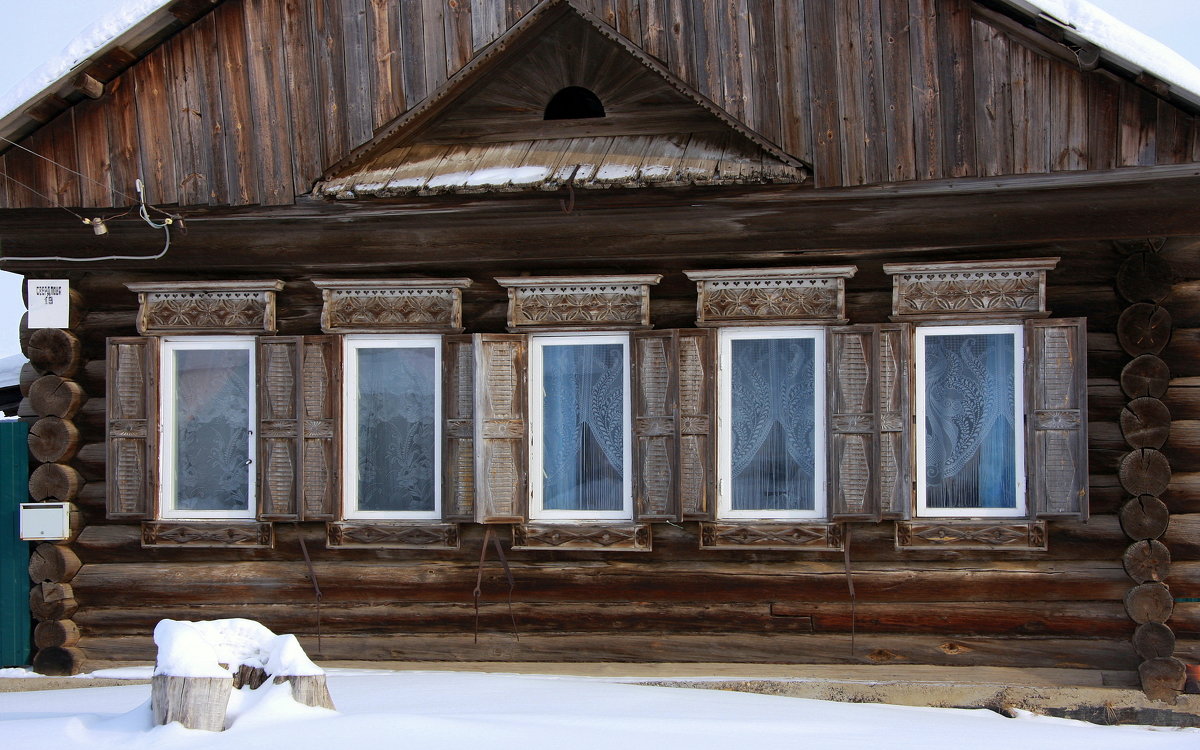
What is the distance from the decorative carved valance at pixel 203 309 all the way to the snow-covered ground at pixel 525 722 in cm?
238

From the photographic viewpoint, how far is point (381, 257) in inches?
276

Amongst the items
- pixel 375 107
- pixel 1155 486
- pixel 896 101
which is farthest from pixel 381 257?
pixel 1155 486

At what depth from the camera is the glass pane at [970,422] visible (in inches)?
259

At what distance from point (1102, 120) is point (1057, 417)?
5.79 ft

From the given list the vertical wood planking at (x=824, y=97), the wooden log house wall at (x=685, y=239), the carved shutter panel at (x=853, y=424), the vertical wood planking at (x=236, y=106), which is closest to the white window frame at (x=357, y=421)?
the wooden log house wall at (x=685, y=239)

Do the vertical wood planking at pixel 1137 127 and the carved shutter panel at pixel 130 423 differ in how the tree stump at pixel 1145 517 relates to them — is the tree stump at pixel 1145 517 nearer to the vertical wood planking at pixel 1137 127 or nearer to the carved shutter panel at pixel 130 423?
the vertical wood planking at pixel 1137 127

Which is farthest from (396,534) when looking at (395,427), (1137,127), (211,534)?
(1137,127)

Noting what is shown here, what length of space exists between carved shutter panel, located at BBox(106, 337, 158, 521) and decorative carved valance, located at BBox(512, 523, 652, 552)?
2.60 m

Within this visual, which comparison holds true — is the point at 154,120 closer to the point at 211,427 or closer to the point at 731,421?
the point at 211,427

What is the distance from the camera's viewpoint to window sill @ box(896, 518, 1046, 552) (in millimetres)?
6430

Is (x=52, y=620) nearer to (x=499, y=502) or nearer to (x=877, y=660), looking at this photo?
(x=499, y=502)

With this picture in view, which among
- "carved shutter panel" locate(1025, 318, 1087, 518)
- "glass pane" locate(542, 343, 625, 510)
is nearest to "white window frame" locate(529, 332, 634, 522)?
"glass pane" locate(542, 343, 625, 510)

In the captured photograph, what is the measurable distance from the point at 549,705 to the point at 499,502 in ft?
5.36

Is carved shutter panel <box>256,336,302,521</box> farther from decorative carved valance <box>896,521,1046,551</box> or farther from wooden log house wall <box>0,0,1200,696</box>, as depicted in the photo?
decorative carved valance <box>896,521,1046,551</box>
